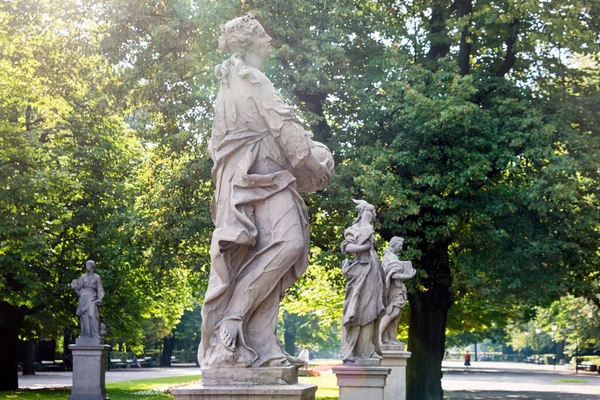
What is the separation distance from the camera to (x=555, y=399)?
1139 inches

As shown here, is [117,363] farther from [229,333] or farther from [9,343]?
[229,333]

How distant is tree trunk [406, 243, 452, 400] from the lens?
2645 centimetres

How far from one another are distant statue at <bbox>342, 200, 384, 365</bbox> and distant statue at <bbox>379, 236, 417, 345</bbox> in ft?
10.4

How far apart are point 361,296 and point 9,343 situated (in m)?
19.9

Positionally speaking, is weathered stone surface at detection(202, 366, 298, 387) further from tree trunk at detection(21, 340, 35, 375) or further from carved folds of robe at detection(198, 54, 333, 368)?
tree trunk at detection(21, 340, 35, 375)

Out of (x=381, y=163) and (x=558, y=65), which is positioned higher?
(x=558, y=65)

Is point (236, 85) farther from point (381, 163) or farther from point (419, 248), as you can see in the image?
point (419, 248)

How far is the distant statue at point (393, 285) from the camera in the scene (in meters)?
19.1

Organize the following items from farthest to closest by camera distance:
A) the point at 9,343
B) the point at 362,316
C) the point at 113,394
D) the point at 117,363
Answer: the point at 117,363 → the point at 9,343 → the point at 113,394 → the point at 362,316

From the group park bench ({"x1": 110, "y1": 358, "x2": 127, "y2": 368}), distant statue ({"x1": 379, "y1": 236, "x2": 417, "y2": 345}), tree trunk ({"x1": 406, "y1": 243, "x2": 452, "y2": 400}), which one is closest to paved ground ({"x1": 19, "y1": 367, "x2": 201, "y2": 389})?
park bench ({"x1": 110, "y1": 358, "x2": 127, "y2": 368})

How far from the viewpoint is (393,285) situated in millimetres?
19656

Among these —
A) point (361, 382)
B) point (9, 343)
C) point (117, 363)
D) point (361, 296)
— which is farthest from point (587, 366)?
point (361, 382)

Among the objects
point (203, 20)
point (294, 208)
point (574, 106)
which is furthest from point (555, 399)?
point (294, 208)

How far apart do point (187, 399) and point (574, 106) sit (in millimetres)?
20761
